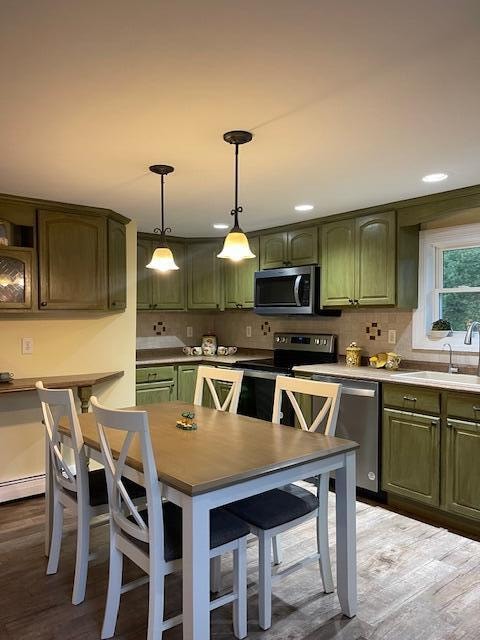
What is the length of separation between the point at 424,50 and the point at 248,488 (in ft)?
5.27

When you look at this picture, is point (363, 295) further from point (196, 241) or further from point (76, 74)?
point (76, 74)

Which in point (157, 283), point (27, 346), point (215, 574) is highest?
point (157, 283)

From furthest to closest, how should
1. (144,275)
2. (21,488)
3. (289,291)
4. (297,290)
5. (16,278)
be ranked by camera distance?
(144,275)
(289,291)
(297,290)
(21,488)
(16,278)

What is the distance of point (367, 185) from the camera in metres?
3.11

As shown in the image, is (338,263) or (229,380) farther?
(338,263)

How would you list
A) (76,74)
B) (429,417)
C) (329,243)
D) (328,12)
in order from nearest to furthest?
(328,12), (76,74), (429,417), (329,243)

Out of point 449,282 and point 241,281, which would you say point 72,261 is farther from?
point 449,282

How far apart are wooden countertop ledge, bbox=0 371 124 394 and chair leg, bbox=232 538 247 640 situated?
2021 millimetres

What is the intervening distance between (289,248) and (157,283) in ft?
5.00

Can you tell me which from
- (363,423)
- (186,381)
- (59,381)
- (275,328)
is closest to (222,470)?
(363,423)

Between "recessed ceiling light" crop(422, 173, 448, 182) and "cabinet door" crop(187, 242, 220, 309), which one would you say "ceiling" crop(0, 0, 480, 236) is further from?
"cabinet door" crop(187, 242, 220, 309)

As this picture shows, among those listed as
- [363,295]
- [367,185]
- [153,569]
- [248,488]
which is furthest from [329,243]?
[153,569]

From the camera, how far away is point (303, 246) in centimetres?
436

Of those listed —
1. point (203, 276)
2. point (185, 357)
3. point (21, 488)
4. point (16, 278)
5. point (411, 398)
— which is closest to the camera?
point (411, 398)
